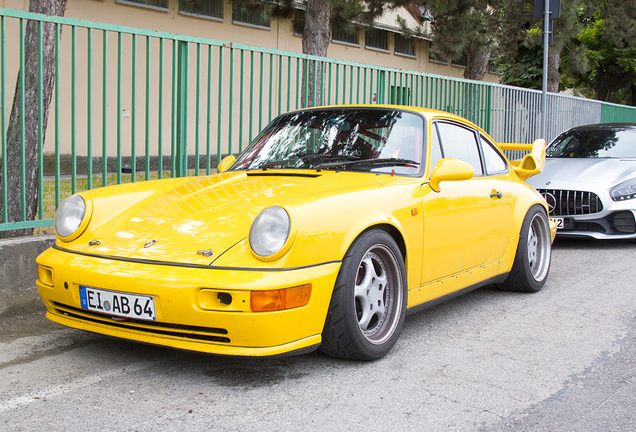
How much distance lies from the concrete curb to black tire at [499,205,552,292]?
345 centimetres

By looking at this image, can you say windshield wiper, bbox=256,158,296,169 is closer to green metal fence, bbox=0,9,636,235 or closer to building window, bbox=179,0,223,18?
green metal fence, bbox=0,9,636,235

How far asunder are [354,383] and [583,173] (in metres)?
5.70

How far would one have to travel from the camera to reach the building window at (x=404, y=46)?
27656 mm

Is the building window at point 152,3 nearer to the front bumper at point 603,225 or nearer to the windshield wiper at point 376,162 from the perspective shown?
the front bumper at point 603,225

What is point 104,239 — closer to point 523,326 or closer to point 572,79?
point 523,326

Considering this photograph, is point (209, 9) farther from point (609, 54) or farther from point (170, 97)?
point (609, 54)

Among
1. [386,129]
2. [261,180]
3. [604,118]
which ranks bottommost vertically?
[261,180]

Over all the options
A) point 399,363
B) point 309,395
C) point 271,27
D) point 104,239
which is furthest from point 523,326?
point 271,27

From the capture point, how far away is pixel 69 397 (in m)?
3.07

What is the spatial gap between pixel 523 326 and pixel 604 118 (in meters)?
15.2

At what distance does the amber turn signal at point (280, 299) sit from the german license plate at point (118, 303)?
1.61 ft

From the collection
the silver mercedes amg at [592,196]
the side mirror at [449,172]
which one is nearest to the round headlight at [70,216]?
the side mirror at [449,172]

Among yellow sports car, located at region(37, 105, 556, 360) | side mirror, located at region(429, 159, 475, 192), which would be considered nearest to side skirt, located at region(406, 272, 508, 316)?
yellow sports car, located at region(37, 105, 556, 360)

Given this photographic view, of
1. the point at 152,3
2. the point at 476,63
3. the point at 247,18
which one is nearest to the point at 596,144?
the point at 476,63
